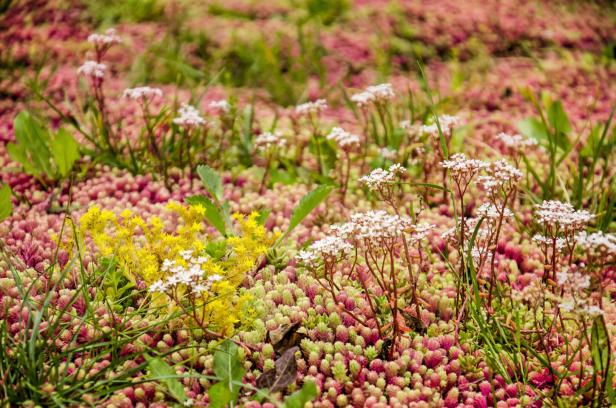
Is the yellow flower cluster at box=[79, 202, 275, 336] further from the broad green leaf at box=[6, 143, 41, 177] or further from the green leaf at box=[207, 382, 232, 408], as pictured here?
the broad green leaf at box=[6, 143, 41, 177]

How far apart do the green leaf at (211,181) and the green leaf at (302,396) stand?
1.75m

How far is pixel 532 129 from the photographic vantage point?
538 cm

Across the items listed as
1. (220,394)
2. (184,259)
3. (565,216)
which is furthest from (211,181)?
(565,216)

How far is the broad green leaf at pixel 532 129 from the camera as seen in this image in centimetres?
537

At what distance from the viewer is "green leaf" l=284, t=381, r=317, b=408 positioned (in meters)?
2.45

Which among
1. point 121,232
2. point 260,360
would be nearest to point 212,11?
point 121,232

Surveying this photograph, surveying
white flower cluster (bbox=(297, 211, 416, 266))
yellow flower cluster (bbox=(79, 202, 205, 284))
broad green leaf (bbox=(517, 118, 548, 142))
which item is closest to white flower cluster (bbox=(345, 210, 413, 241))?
white flower cluster (bbox=(297, 211, 416, 266))

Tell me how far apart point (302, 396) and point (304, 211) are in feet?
4.53

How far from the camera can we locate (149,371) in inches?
105

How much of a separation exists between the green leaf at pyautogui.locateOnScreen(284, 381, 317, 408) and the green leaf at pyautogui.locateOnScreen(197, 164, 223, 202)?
175cm

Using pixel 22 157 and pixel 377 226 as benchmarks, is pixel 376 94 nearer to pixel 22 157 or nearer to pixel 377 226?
pixel 377 226

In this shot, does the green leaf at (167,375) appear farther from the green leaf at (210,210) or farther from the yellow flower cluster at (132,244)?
the green leaf at (210,210)

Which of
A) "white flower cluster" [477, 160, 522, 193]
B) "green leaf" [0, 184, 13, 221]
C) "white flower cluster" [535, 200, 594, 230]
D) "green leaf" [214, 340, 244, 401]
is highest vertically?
"white flower cluster" [477, 160, 522, 193]

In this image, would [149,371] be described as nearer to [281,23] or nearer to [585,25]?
[281,23]
